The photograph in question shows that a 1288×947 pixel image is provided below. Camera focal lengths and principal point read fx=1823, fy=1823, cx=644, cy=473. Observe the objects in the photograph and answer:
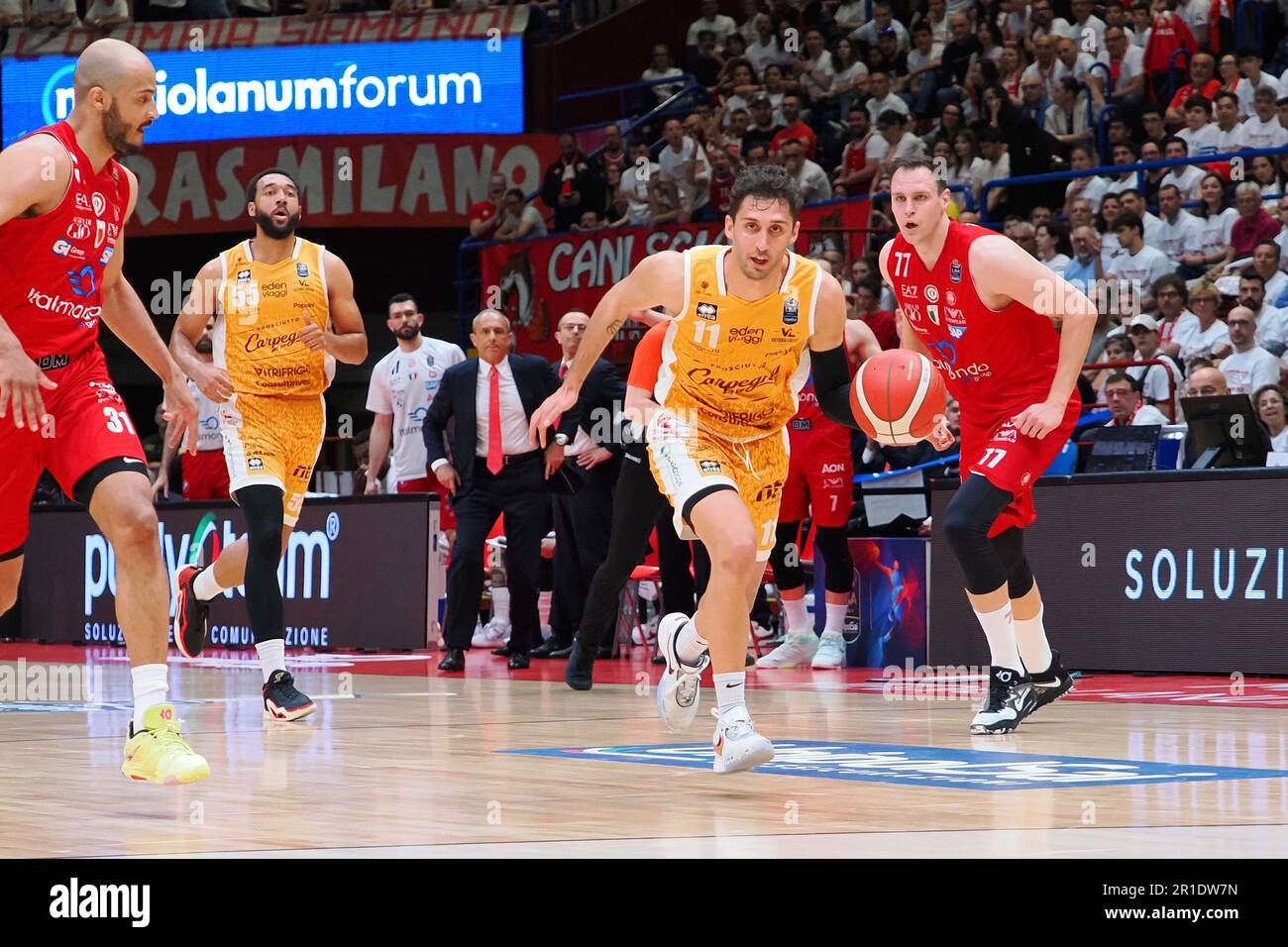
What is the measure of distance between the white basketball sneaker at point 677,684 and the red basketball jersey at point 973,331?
1.79m

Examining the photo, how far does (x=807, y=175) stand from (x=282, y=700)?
1158 centimetres

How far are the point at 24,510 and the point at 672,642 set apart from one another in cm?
256

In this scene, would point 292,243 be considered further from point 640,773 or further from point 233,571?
point 640,773

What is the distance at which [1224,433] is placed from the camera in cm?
1123

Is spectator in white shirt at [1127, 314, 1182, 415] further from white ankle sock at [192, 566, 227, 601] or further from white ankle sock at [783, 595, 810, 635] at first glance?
white ankle sock at [192, 566, 227, 601]

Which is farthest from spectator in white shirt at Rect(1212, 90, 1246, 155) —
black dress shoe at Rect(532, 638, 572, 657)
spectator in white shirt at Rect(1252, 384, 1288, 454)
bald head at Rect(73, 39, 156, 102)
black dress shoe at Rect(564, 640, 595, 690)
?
bald head at Rect(73, 39, 156, 102)

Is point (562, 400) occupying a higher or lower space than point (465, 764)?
higher

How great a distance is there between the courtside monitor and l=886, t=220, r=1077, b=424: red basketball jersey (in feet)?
11.4

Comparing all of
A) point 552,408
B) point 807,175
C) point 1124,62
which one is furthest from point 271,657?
point 1124,62

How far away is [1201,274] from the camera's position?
15180mm

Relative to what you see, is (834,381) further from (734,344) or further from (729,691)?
(729,691)

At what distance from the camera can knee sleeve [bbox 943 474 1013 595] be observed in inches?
299

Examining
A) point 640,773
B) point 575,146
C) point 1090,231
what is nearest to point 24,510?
point 640,773
